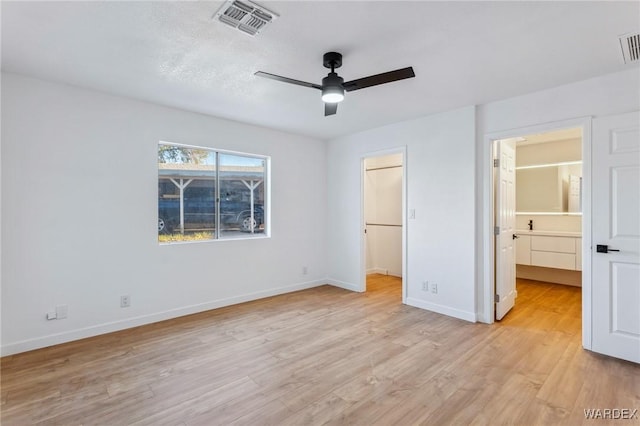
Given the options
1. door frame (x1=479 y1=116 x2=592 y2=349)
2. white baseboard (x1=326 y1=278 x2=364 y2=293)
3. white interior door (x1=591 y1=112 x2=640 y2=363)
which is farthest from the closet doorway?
white interior door (x1=591 y1=112 x2=640 y2=363)

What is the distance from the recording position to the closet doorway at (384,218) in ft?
20.0

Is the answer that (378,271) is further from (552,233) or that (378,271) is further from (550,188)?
(550,188)

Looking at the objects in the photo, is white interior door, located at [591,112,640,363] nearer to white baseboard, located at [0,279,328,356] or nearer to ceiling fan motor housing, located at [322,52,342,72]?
ceiling fan motor housing, located at [322,52,342,72]

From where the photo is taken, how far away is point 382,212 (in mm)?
6410

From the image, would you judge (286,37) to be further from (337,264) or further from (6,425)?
(337,264)

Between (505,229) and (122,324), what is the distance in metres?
4.72

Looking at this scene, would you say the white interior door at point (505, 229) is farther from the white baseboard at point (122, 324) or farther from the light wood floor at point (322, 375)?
the white baseboard at point (122, 324)

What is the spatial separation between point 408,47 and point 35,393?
3.83m

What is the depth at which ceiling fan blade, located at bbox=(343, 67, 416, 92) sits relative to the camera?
229 cm

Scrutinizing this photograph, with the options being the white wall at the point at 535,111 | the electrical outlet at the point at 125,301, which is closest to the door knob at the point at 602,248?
the white wall at the point at 535,111

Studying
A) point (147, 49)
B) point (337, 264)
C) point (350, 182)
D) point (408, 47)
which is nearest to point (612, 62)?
point (408, 47)

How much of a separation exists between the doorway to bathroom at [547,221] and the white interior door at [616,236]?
1.14 metres

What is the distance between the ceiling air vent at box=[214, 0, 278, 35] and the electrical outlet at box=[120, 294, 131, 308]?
3070 millimetres

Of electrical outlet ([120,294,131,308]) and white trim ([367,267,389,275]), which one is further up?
electrical outlet ([120,294,131,308])
